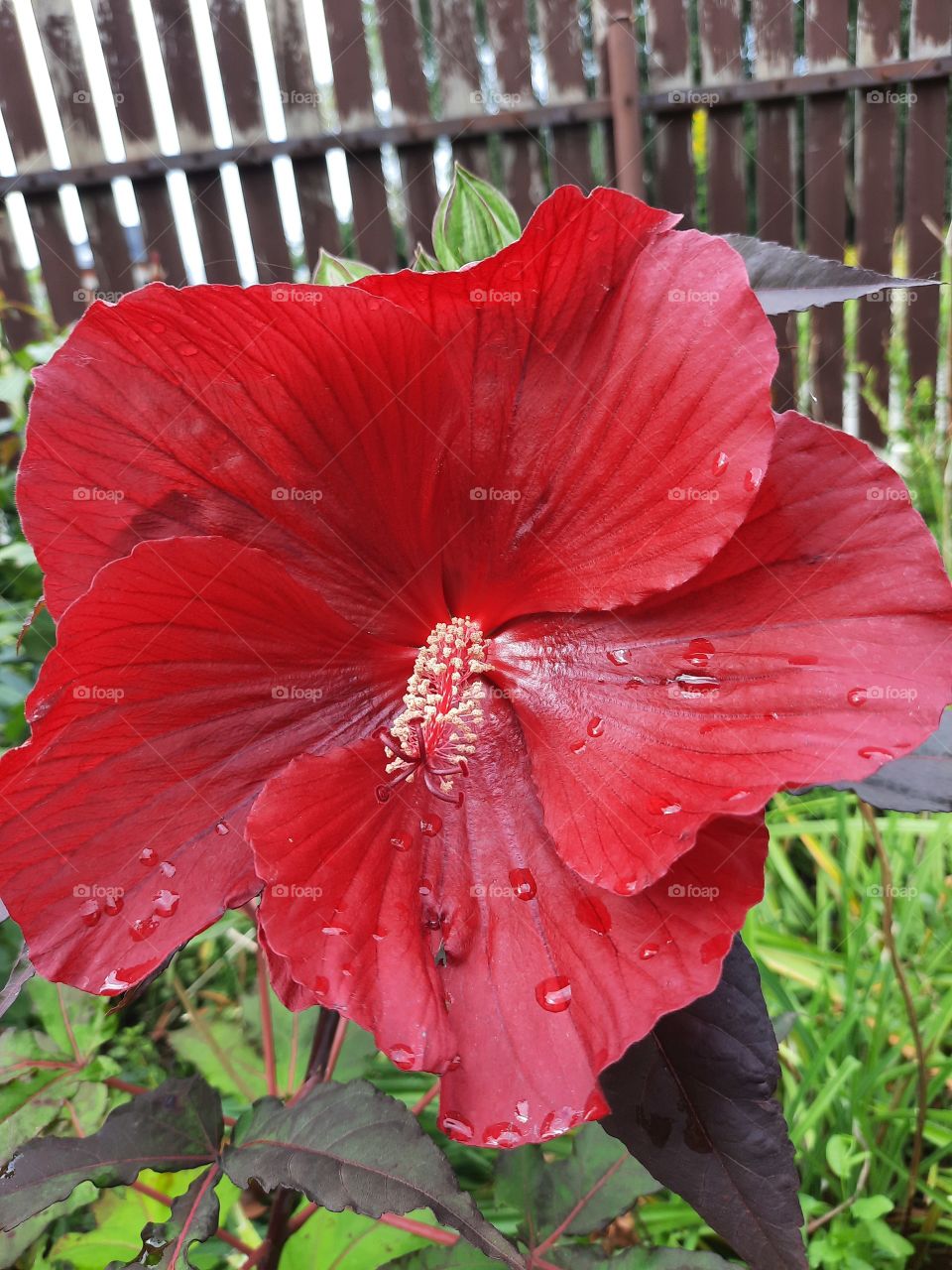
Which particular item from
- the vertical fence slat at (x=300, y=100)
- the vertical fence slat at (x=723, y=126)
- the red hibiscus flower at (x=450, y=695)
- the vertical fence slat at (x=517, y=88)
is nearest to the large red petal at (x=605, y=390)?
the red hibiscus flower at (x=450, y=695)

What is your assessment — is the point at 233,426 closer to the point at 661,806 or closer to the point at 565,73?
the point at 661,806

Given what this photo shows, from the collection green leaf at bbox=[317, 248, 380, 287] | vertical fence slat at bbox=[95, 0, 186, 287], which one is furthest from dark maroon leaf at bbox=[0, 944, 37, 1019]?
vertical fence slat at bbox=[95, 0, 186, 287]

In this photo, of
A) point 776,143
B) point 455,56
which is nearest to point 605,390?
point 455,56

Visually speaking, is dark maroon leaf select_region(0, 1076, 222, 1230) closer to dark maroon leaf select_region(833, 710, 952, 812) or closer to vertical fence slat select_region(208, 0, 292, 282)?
dark maroon leaf select_region(833, 710, 952, 812)

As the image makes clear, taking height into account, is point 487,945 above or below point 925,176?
below

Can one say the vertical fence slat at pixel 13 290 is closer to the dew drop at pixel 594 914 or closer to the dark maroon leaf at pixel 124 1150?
the dark maroon leaf at pixel 124 1150

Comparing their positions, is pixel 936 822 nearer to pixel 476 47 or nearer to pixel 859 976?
pixel 859 976
